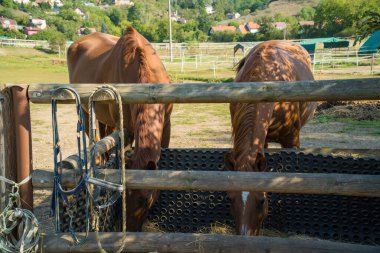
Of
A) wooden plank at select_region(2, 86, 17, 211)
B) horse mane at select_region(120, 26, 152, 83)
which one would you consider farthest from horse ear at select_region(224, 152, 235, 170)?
wooden plank at select_region(2, 86, 17, 211)

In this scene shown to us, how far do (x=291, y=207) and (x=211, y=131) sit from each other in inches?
224

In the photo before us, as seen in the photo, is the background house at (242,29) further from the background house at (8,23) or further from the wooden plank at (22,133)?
the wooden plank at (22,133)

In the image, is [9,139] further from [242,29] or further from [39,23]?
[39,23]

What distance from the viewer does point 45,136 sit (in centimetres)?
937

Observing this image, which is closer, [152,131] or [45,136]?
[152,131]

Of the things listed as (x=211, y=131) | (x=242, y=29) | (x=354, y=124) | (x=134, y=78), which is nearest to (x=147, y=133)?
(x=134, y=78)

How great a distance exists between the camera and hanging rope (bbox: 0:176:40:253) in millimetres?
2393

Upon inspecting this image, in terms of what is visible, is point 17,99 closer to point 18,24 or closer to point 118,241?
point 118,241

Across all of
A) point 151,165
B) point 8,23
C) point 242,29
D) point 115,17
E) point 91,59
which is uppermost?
point 115,17

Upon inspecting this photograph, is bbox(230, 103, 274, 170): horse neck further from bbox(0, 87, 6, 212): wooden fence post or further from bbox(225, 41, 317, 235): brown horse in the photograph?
bbox(0, 87, 6, 212): wooden fence post

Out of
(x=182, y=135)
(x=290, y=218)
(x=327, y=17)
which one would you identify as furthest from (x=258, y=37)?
(x=290, y=218)

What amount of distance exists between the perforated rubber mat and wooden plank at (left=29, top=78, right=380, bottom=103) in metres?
1.43

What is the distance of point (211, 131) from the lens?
9828 millimetres

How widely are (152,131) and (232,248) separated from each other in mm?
1539
